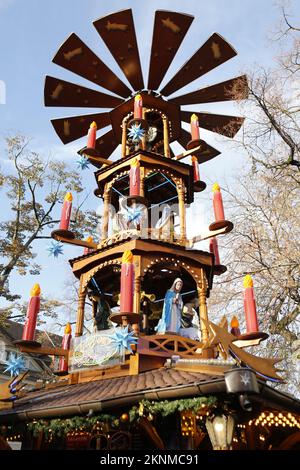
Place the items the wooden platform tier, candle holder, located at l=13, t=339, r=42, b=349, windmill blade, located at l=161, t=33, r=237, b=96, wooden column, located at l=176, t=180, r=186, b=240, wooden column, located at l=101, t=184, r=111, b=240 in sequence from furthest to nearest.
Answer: windmill blade, located at l=161, t=33, r=237, b=96 → wooden column, located at l=101, t=184, r=111, b=240 → the wooden platform tier → wooden column, located at l=176, t=180, r=186, b=240 → candle holder, located at l=13, t=339, r=42, b=349

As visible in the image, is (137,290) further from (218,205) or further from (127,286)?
(218,205)

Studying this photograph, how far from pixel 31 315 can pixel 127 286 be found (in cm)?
267

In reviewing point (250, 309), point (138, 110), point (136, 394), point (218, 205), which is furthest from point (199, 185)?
point (136, 394)

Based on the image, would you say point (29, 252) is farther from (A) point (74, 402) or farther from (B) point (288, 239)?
(A) point (74, 402)

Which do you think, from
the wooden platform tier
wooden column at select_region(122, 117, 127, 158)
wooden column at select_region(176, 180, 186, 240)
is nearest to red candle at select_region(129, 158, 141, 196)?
the wooden platform tier

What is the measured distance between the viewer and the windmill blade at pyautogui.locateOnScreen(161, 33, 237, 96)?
1274 cm

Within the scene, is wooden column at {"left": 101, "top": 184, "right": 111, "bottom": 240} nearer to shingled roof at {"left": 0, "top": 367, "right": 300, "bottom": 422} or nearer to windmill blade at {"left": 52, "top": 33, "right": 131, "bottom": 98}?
windmill blade at {"left": 52, "top": 33, "right": 131, "bottom": 98}

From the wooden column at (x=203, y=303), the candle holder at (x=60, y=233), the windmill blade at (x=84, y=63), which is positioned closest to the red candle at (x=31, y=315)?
the candle holder at (x=60, y=233)

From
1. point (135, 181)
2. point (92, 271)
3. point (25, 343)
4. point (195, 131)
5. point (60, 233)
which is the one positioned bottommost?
point (25, 343)

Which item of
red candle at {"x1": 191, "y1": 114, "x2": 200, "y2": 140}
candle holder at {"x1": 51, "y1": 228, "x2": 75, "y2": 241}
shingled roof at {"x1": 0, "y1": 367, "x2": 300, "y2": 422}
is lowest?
shingled roof at {"x1": 0, "y1": 367, "x2": 300, "y2": 422}

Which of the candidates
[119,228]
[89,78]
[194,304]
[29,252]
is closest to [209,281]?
[194,304]

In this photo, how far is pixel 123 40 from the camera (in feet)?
41.0

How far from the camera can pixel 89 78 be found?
43.5 ft

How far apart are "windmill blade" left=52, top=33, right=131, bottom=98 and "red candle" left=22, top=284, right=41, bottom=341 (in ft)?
23.4
